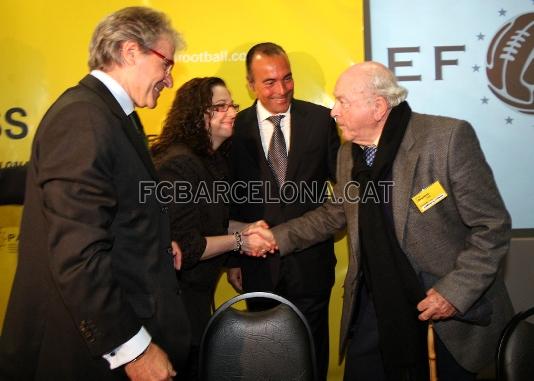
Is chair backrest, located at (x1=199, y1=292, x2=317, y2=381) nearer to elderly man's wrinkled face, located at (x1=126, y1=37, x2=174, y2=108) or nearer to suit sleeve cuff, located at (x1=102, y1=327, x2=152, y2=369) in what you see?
suit sleeve cuff, located at (x1=102, y1=327, x2=152, y2=369)

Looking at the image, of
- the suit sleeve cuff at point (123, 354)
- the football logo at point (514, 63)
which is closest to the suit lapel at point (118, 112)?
the suit sleeve cuff at point (123, 354)

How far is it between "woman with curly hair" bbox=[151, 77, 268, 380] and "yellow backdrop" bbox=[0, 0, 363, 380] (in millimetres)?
841

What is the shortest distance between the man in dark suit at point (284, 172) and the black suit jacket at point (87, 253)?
4.75 ft

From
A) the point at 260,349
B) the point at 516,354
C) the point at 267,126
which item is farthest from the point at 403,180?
the point at 267,126

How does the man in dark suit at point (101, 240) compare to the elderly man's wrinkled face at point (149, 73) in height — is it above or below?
below

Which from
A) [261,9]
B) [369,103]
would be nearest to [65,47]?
[261,9]

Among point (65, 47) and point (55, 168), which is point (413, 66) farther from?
point (55, 168)

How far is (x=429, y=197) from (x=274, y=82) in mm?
1467

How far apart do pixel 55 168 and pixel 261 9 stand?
2.60 meters

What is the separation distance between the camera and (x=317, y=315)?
3408 mm

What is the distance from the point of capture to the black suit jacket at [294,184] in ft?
11.0

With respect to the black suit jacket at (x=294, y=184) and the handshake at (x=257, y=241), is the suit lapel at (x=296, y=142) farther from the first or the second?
the handshake at (x=257, y=241)

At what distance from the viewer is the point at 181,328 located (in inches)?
77.0

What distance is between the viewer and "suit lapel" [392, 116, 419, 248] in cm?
237
